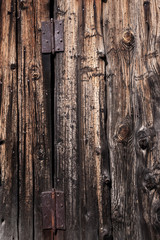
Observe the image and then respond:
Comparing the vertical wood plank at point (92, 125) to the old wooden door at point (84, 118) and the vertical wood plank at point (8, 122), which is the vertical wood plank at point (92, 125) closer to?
the old wooden door at point (84, 118)

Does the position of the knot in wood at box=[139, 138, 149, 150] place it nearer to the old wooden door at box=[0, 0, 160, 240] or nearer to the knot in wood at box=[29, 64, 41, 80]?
the old wooden door at box=[0, 0, 160, 240]

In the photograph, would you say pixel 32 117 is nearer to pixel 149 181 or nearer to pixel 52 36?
pixel 52 36

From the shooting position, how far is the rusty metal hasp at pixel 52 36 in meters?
1.73

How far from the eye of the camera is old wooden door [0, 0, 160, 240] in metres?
1.55

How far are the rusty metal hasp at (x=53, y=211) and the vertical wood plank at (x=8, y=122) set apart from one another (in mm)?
196

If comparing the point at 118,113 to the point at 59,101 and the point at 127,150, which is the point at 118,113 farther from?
the point at 59,101

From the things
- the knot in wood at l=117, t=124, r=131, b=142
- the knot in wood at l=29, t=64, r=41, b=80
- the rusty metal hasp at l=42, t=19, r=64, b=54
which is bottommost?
the knot in wood at l=117, t=124, r=131, b=142

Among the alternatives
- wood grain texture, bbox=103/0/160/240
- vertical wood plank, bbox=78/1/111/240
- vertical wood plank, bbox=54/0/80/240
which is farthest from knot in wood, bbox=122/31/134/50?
vertical wood plank, bbox=54/0/80/240

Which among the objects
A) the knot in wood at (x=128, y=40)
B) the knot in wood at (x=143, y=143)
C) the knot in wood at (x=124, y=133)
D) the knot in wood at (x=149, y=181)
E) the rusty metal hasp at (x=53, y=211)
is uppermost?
the knot in wood at (x=128, y=40)

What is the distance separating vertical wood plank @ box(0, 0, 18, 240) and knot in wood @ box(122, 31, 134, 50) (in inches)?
28.2

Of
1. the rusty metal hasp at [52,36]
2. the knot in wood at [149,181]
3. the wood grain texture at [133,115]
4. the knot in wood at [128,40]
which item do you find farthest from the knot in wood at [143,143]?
the rusty metal hasp at [52,36]

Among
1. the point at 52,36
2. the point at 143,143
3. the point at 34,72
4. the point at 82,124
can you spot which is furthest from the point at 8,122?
the point at 143,143

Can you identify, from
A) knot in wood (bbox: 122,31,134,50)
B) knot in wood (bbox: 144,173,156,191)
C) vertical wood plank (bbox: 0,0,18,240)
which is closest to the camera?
knot in wood (bbox: 144,173,156,191)

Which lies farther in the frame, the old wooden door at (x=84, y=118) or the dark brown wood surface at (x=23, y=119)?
the dark brown wood surface at (x=23, y=119)
